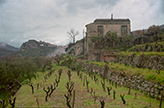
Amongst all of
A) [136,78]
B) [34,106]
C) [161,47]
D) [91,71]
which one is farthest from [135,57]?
[34,106]

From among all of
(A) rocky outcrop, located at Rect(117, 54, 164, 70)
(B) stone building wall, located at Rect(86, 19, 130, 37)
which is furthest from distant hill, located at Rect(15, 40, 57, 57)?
(A) rocky outcrop, located at Rect(117, 54, 164, 70)

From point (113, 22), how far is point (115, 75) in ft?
105

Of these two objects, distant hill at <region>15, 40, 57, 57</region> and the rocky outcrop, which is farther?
distant hill at <region>15, 40, 57, 57</region>

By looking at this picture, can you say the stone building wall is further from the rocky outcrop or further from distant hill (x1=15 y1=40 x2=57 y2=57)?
distant hill (x1=15 y1=40 x2=57 y2=57)

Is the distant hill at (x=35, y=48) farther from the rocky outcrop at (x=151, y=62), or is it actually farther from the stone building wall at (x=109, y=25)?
the rocky outcrop at (x=151, y=62)

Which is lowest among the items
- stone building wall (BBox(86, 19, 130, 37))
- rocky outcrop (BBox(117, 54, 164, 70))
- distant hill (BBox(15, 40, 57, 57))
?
rocky outcrop (BBox(117, 54, 164, 70))

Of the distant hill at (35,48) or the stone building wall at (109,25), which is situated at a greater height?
the stone building wall at (109,25)

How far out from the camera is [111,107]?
7.30 meters

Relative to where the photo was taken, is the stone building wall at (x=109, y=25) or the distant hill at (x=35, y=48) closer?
the stone building wall at (x=109, y=25)

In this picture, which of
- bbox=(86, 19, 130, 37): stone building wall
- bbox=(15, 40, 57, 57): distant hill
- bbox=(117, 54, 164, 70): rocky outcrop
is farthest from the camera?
bbox=(15, 40, 57, 57): distant hill

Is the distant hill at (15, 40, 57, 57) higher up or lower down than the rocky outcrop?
higher up

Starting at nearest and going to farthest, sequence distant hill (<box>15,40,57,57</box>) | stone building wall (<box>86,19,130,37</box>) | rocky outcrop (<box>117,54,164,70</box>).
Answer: rocky outcrop (<box>117,54,164,70</box>) → stone building wall (<box>86,19,130,37</box>) → distant hill (<box>15,40,57,57</box>)

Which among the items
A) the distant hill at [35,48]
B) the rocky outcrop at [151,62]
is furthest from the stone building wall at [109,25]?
the distant hill at [35,48]

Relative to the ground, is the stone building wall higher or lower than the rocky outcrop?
higher
